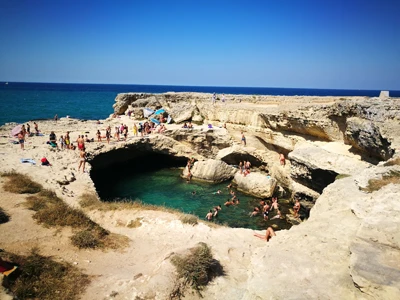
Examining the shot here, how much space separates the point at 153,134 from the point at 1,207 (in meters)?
16.8

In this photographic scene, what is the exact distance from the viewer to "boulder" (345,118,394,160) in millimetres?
13423

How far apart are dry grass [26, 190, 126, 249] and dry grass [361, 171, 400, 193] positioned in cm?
932

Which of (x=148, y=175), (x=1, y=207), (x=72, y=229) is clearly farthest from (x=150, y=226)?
(x=148, y=175)

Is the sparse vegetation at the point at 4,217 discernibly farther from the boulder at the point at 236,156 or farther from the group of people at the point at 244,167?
the boulder at the point at 236,156

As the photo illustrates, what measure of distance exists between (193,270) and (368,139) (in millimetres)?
12560

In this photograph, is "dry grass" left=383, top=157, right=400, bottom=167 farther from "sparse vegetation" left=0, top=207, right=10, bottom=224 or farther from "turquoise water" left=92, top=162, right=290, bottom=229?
"sparse vegetation" left=0, top=207, right=10, bottom=224

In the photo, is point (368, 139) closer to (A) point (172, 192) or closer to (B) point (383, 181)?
(B) point (383, 181)

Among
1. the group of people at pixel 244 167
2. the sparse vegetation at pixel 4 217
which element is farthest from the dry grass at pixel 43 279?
A: the group of people at pixel 244 167

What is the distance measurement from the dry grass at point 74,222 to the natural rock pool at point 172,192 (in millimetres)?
7275

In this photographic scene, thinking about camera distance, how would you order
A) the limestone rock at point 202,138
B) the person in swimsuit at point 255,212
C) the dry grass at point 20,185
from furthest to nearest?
the limestone rock at point 202,138, the person in swimsuit at point 255,212, the dry grass at point 20,185

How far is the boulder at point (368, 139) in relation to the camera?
13.4 m

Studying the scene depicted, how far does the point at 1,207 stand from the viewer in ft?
34.8

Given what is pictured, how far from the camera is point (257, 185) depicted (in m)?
21.0

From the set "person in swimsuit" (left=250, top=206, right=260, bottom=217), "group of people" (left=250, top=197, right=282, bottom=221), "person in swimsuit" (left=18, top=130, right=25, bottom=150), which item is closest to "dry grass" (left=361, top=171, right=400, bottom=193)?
"group of people" (left=250, top=197, right=282, bottom=221)
